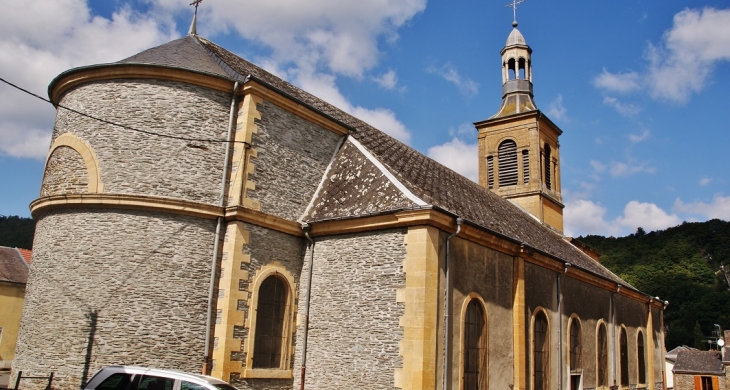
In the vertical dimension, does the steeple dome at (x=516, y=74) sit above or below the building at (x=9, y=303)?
above

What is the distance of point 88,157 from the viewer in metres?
13.1

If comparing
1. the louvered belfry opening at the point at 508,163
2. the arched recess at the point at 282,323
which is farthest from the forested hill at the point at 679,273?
the arched recess at the point at 282,323

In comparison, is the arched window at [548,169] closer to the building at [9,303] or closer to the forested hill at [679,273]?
the building at [9,303]

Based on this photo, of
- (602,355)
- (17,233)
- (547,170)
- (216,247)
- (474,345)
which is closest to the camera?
(216,247)

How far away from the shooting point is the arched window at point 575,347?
19.5m

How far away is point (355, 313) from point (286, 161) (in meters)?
4.19

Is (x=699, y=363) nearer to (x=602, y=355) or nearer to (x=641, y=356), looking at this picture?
(x=641, y=356)

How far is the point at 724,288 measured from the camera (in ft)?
280

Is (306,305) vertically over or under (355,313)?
over

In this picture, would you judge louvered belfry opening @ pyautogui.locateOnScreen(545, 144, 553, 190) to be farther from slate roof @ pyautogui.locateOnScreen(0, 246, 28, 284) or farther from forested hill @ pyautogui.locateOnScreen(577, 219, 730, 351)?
forested hill @ pyautogui.locateOnScreen(577, 219, 730, 351)

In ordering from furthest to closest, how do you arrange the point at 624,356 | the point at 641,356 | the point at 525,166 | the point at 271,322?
1. the point at 525,166
2. the point at 641,356
3. the point at 624,356
4. the point at 271,322

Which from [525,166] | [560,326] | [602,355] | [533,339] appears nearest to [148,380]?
[533,339]

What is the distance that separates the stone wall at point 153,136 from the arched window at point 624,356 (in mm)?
18689

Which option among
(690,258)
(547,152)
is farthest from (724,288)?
(547,152)
